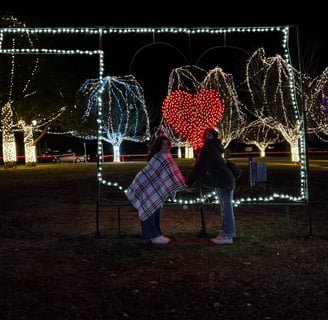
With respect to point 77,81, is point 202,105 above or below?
below

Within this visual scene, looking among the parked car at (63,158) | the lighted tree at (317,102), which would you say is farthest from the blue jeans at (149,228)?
the parked car at (63,158)

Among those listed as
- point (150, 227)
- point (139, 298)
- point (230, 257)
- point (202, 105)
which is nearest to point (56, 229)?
point (150, 227)

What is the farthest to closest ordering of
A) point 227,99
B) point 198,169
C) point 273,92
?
point 227,99 < point 273,92 < point 198,169

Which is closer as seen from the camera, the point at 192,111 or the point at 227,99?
the point at 192,111

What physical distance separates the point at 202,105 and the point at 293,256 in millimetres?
8942

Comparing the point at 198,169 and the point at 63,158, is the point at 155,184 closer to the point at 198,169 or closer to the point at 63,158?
the point at 198,169

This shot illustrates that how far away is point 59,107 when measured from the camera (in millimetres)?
33094

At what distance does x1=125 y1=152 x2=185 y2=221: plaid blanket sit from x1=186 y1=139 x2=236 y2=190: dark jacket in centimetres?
26

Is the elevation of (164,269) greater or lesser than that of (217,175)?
lesser

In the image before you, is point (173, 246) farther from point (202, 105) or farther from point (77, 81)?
point (77, 81)

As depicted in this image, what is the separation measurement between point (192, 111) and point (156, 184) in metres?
7.63

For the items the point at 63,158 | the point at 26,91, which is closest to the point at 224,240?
the point at 26,91

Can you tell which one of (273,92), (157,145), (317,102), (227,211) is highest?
(273,92)

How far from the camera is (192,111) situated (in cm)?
1454
